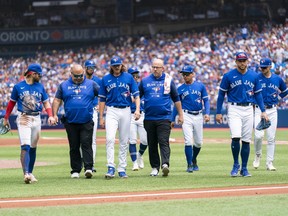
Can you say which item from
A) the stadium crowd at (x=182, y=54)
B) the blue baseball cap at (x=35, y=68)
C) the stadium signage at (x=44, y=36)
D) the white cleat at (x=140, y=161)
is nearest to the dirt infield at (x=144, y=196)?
the blue baseball cap at (x=35, y=68)

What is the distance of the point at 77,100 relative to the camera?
1468 cm

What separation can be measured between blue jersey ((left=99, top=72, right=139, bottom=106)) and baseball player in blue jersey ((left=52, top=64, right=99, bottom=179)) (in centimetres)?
29

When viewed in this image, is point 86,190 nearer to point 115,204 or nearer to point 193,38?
point 115,204

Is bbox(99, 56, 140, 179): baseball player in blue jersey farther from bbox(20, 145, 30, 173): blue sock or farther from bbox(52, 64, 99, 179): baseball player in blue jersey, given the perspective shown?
bbox(20, 145, 30, 173): blue sock

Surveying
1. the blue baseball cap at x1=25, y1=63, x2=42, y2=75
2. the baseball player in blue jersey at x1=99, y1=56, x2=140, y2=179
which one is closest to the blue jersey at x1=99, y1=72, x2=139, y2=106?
the baseball player in blue jersey at x1=99, y1=56, x2=140, y2=179

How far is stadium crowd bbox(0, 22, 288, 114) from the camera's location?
41.2 m

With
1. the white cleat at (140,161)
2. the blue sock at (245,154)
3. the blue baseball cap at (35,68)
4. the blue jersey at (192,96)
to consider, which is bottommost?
the white cleat at (140,161)

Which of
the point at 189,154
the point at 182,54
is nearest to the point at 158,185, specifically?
the point at 189,154

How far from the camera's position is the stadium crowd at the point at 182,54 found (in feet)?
135

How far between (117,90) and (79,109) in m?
0.80

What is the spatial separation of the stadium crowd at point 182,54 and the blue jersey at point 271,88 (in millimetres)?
21661

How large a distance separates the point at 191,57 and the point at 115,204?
34.0 m

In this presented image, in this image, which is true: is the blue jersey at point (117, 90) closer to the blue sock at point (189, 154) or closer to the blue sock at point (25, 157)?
the blue sock at point (25, 157)

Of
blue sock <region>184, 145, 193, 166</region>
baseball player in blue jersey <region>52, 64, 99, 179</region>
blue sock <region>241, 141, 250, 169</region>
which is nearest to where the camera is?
blue sock <region>241, 141, 250, 169</region>
